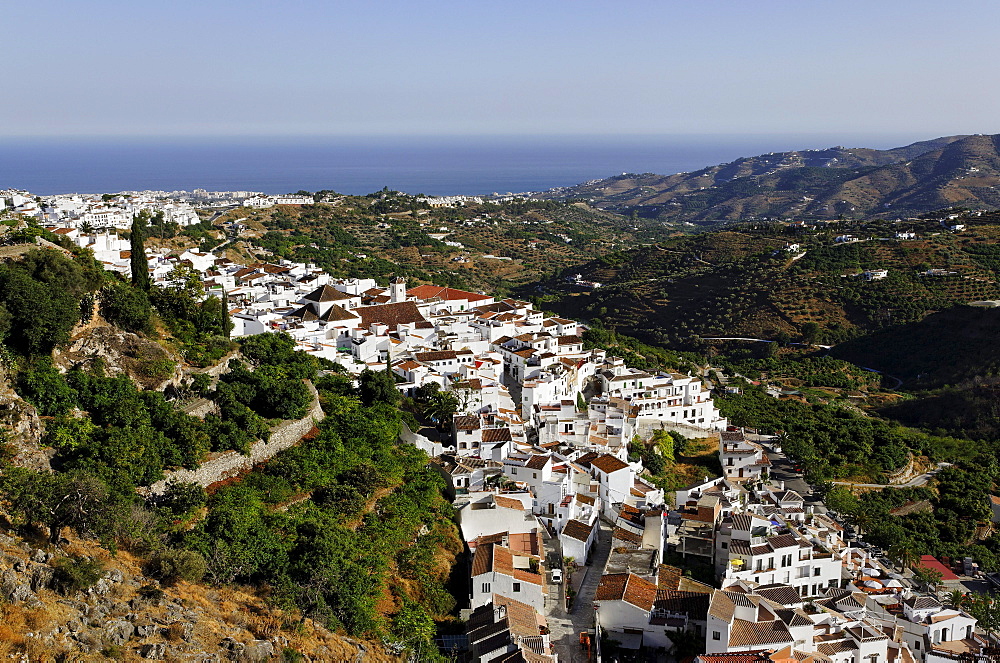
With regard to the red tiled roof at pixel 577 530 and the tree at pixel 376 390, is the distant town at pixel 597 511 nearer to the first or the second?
the red tiled roof at pixel 577 530

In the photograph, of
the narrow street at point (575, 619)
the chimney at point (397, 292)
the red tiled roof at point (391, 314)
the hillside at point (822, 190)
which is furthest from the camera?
the hillside at point (822, 190)

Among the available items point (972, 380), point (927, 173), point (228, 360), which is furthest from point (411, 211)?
point (927, 173)

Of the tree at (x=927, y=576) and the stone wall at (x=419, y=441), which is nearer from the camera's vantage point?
the tree at (x=927, y=576)

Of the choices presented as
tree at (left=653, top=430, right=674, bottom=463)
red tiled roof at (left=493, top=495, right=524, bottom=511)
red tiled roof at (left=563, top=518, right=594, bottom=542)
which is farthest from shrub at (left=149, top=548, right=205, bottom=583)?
tree at (left=653, top=430, right=674, bottom=463)

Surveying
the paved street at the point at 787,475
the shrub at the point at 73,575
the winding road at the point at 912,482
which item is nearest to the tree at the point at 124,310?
the shrub at the point at 73,575

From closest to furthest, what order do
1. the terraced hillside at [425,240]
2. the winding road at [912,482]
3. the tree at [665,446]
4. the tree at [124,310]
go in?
the tree at [124,310] → the tree at [665,446] → the winding road at [912,482] → the terraced hillside at [425,240]

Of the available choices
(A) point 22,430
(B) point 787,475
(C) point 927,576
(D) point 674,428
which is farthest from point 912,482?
(A) point 22,430
